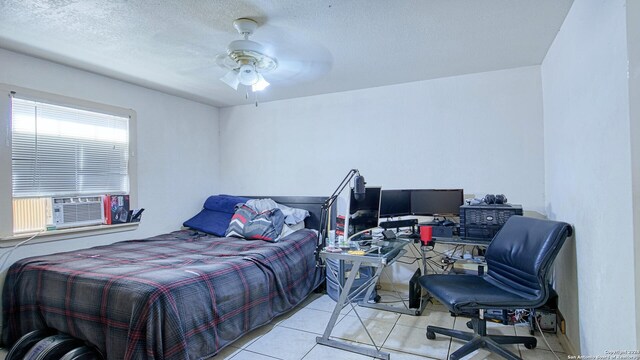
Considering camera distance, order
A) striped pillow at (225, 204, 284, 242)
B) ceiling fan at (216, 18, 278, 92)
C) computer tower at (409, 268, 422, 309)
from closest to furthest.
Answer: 1. ceiling fan at (216, 18, 278, 92)
2. computer tower at (409, 268, 422, 309)
3. striped pillow at (225, 204, 284, 242)

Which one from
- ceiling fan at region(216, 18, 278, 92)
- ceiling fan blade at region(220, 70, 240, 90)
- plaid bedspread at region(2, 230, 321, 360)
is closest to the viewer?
plaid bedspread at region(2, 230, 321, 360)

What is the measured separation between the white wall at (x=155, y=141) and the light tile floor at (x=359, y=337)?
5.45ft

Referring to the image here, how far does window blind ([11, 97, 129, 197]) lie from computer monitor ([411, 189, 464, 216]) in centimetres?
302

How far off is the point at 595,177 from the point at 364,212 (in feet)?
5.01

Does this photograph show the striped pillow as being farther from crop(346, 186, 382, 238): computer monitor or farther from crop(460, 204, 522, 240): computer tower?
crop(460, 204, 522, 240): computer tower

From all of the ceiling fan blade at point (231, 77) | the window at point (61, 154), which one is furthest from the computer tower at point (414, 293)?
the window at point (61, 154)

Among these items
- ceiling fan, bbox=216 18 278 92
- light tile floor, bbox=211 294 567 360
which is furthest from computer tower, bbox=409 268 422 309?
ceiling fan, bbox=216 18 278 92

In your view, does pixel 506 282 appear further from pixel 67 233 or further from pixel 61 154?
pixel 61 154

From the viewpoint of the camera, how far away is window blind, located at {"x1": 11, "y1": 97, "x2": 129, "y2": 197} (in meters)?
2.64

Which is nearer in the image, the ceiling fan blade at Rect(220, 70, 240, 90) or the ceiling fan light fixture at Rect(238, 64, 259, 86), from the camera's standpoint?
the ceiling fan light fixture at Rect(238, 64, 259, 86)

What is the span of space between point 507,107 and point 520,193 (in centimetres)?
83

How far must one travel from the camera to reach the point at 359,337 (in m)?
2.49

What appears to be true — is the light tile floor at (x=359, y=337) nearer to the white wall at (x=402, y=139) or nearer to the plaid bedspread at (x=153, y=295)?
the plaid bedspread at (x=153, y=295)

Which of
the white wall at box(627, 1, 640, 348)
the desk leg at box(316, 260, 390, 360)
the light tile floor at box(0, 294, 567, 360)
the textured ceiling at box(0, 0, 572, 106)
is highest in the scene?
the textured ceiling at box(0, 0, 572, 106)
